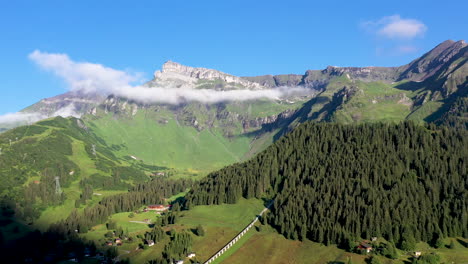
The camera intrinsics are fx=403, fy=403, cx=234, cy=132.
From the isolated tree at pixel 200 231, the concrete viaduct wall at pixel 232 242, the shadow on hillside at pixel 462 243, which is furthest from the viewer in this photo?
the isolated tree at pixel 200 231

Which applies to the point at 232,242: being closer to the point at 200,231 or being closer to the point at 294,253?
the point at 200,231

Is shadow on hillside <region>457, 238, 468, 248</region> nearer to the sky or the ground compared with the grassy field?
nearer to the sky

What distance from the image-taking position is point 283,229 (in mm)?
173750

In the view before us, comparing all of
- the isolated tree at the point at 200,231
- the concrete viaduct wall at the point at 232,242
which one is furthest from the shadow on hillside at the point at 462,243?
the isolated tree at the point at 200,231

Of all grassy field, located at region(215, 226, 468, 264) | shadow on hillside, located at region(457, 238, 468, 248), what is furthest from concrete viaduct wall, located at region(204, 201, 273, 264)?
shadow on hillside, located at region(457, 238, 468, 248)

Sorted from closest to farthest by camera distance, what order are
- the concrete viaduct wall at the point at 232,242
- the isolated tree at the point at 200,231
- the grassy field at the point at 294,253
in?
the grassy field at the point at 294,253 < the concrete viaduct wall at the point at 232,242 < the isolated tree at the point at 200,231

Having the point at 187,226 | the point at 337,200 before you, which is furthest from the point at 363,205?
the point at 187,226

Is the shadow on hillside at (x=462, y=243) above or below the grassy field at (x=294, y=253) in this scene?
above

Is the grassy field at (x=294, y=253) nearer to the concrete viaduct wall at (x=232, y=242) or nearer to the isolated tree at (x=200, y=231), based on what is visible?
the concrete viaduct wall at (x=232, y=242)

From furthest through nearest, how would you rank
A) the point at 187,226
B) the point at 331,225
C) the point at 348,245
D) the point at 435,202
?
the point at 187,226 → the point at 435,202 → the point at 331,225 → the point at 348,245

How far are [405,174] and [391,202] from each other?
29458 mm

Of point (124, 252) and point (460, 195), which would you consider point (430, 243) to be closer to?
point (460, 195)

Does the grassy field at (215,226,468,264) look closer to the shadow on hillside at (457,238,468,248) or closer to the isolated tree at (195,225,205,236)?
the shadow on hillside at (457,238,468,248)

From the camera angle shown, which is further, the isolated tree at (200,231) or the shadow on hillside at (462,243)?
the isolated tree at (200,231)
